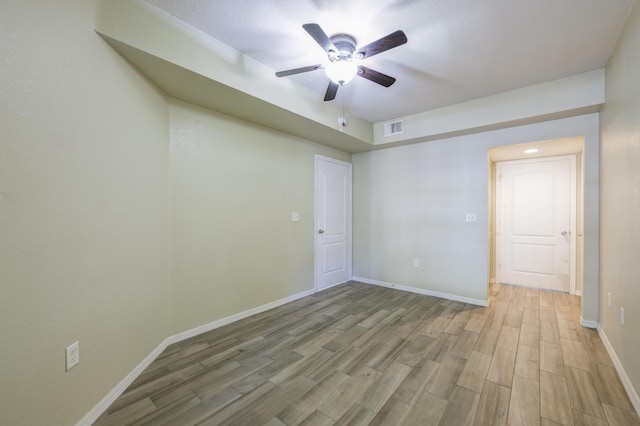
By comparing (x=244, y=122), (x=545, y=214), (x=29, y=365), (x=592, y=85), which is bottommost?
(x=29, y=365)

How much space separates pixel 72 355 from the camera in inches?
55.7

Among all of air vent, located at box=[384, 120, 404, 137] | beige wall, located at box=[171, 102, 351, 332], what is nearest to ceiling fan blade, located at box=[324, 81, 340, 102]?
beige wall, located at box=[171, 102, 351, 332]

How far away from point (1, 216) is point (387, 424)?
→ 2.21 metres

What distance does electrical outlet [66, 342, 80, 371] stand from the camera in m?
1.39

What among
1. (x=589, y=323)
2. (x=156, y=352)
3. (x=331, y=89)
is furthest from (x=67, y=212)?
(x=589, y=323)

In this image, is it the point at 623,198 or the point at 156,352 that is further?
the point at 156,352

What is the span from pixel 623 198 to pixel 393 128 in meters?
2.64

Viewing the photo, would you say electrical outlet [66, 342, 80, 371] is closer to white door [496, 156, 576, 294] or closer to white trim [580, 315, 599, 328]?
white trim [580, 315, 599, 328]

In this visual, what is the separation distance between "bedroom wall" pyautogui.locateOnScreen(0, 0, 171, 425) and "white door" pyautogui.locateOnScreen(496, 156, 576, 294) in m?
Answer: 5.48

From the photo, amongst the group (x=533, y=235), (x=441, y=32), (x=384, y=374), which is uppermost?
(x=441, y=32)

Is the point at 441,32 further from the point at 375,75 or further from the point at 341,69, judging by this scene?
the point at 341,69

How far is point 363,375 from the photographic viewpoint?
1.99 meters

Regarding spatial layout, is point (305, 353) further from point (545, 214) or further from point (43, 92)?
point (545, 214)

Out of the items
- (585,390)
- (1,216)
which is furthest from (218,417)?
(585,390)
